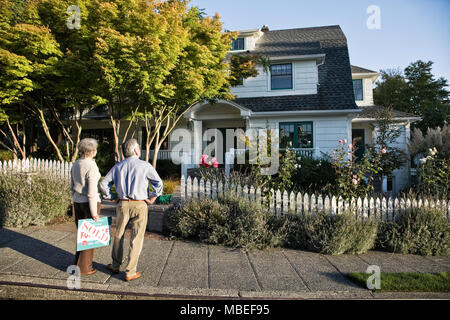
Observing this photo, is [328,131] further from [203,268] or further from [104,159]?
[104,159]

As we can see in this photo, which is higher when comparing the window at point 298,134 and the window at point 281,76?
the window at point 281,76

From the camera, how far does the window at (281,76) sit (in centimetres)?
1456

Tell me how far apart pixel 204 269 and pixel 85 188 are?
214 centimetres

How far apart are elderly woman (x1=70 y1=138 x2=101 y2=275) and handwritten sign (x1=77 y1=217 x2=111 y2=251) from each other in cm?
10

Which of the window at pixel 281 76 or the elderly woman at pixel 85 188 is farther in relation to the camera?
the window at pixel 281 76

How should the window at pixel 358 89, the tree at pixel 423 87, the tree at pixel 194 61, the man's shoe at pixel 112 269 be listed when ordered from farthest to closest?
the tree at pixel 423 87
the window at pixel 358 89
the tree at pixel 194 61
the man's shoe at pixel 112 269

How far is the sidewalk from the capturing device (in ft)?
11.9

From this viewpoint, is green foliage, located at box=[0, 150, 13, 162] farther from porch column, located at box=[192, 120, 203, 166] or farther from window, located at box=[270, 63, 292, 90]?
window, located at box=[270, 63, 292, 90]

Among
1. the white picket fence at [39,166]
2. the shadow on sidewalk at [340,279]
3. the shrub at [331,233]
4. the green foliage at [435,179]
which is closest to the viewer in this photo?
the shadow on sidewalk at [340,279]

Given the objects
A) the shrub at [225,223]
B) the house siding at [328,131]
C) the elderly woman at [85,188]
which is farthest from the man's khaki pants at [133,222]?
the house siding at [328,131]

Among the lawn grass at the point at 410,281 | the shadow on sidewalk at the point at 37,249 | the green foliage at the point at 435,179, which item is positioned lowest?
the lawn grass at the point at 410,281

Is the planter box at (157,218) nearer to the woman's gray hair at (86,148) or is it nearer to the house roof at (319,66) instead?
the woman's gray hair at (86,148)

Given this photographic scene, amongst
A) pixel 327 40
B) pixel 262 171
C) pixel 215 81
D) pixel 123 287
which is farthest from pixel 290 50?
pixel 123 287

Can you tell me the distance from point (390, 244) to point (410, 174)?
9.76 m
